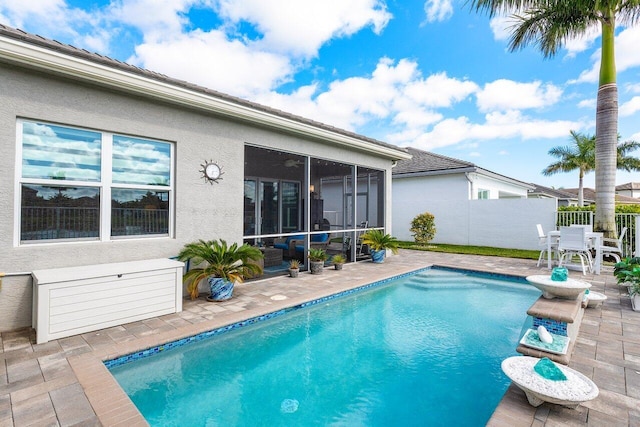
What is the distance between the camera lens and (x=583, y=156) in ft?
82.2

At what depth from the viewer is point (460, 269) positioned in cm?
936

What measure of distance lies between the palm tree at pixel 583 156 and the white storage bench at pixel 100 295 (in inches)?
1192

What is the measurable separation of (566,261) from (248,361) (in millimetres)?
10194

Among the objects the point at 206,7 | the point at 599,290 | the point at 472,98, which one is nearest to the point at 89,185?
the point at 206,7

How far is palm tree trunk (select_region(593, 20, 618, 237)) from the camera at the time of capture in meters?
9.81

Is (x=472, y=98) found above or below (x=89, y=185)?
above

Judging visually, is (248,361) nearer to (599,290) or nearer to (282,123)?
(282,123)

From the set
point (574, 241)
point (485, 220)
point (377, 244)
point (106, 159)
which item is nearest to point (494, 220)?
point (485, 220)

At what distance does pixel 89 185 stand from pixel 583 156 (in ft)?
107

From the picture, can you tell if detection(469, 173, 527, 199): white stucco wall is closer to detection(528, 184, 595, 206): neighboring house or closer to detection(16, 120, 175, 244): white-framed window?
detection(528, 184, 595, 206): neighboring house

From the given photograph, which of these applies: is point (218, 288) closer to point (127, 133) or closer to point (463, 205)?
point (127, 133)

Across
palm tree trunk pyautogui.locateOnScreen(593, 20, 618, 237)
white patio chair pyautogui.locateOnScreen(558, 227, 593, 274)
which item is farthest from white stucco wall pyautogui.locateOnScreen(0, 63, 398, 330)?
palm tree trunk pyautogui.locateOnScreen(593, 20, 618, 237)

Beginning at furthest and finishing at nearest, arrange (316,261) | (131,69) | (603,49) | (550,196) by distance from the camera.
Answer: (550,196) → (603,49) → (316,261) → (131,69)

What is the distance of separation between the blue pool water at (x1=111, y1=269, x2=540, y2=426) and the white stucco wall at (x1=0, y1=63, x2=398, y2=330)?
2.16 m
